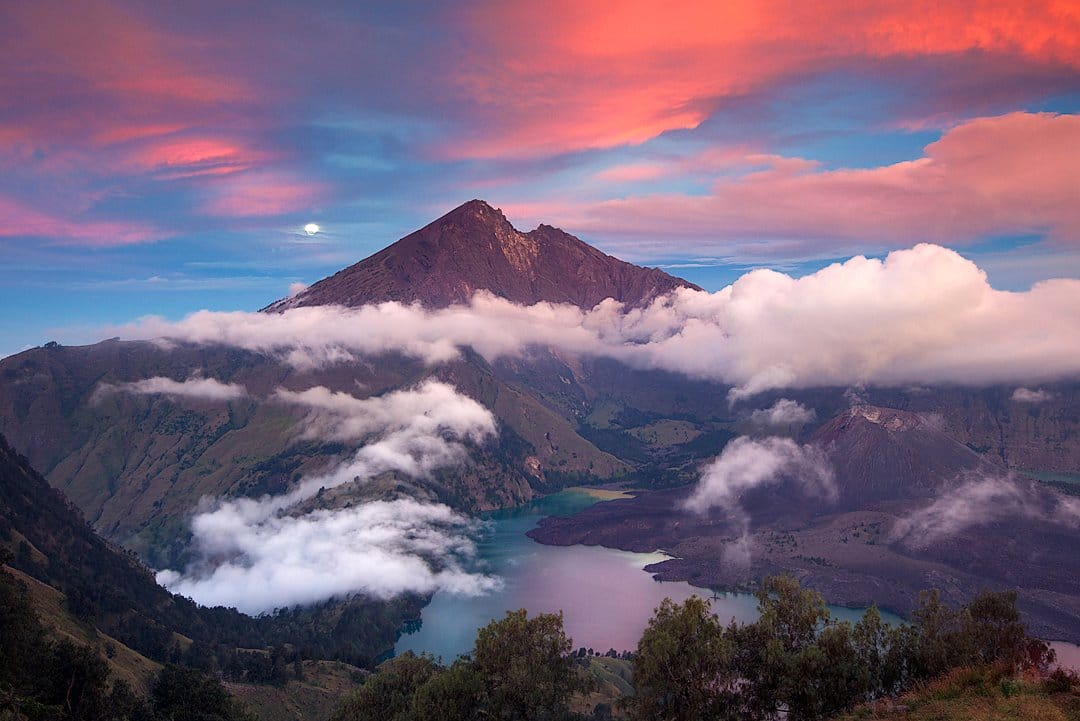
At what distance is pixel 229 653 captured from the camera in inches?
5684

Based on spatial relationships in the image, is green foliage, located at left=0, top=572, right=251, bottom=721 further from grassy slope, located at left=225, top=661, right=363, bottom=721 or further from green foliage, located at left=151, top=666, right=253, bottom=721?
grassy slope, located at left=225, top=661, right=363, bottom=721

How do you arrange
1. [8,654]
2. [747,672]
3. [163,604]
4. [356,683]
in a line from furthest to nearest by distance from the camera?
[163,604] < [356,683] < [8,654] < [747,672]

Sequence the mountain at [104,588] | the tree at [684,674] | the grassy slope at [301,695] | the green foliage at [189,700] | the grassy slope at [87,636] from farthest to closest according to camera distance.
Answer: the mountain at [104,588]
the grassy slope at [301,695]
the grassy slope at [87,636]
the green foliage at [189,700]
the tree at [684,674]

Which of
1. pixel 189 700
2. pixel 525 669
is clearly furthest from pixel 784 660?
pixel 189 700

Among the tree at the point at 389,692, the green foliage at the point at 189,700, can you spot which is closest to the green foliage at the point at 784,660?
the tree at the point at 389,692

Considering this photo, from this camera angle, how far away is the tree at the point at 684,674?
1543 inches

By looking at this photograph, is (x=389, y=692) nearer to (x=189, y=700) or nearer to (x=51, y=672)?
(x=51, y=672)

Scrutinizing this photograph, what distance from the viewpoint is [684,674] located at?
3944cm

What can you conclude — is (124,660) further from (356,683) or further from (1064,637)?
(1064,637)

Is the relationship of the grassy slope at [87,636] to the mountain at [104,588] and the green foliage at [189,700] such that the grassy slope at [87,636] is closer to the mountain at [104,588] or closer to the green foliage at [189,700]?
the mountain at [104,588]

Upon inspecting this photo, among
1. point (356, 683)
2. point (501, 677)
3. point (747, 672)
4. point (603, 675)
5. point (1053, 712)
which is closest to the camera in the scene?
point (1053, 712)

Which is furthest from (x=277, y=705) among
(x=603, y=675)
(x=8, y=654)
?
(x=8, y=654)

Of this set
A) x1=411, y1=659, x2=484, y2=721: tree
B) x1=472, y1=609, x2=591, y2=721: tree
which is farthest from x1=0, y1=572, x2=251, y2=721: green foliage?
x1=472, y1=609, x2=591, y2=721: tree

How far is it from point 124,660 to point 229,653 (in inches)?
1564
